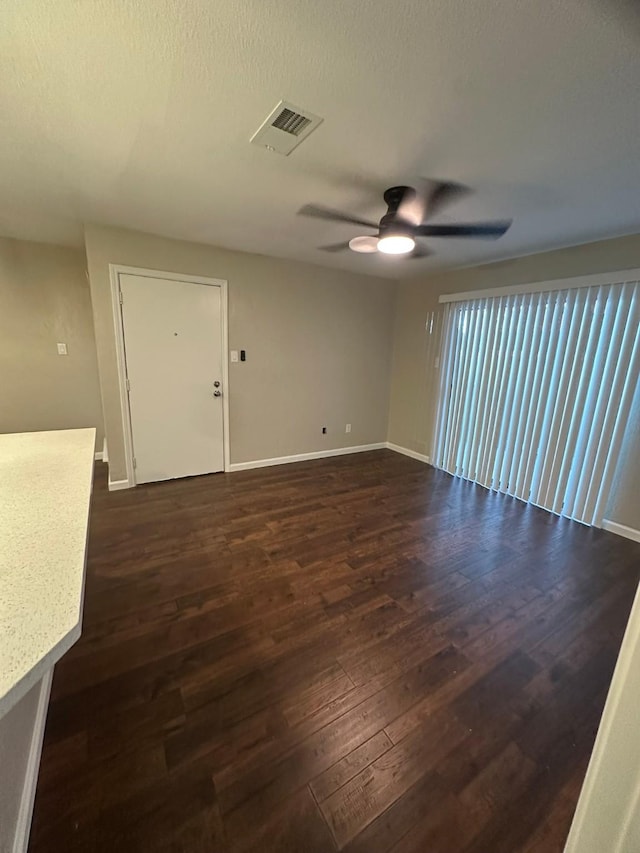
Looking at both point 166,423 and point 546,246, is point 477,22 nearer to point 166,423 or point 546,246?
point 546,246

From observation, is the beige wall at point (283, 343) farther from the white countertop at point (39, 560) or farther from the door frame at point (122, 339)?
the white countertop at point (39, 560)

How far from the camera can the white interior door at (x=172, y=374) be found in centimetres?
317

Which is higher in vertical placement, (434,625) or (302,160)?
(302,160)

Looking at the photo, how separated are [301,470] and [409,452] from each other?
1631mm

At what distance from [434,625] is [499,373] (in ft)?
8.70

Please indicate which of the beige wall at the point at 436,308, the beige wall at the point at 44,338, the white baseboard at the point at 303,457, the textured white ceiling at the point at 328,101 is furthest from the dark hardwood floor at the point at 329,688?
the textured white ceiling at the point at 328,101

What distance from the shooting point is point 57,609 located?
68cm

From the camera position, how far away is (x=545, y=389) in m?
3.13

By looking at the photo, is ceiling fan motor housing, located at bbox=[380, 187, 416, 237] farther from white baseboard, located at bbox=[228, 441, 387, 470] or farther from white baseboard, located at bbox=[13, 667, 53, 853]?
white baseboard, located at bbox=[228, 441, 387, 470]

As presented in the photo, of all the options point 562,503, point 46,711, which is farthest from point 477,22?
point 562,503

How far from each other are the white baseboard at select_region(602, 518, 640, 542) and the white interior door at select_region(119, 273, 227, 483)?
3.70m

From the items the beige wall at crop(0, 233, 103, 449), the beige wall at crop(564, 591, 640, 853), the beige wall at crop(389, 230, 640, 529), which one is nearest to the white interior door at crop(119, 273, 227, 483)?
the beige wall at crop(0, 233, 103, 449)

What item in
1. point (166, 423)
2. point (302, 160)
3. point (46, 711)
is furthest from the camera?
point (166, 423)

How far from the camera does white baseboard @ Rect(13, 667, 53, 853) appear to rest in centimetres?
92
